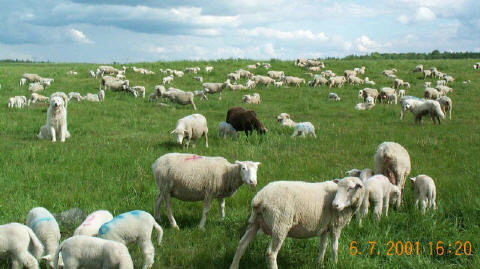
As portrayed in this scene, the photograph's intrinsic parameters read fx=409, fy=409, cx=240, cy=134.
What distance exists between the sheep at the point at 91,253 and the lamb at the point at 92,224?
760 mm

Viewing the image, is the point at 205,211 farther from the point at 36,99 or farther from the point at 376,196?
the point at 36,99

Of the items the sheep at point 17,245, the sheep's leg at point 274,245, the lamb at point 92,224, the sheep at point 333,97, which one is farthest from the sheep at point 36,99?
the sheep's leg at point 274,245

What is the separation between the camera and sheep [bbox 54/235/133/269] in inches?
177

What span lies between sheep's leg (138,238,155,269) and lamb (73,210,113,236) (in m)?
0.67

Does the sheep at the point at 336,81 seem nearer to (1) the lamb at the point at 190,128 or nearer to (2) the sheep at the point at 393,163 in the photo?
(1) the lamb at the point at 190,128

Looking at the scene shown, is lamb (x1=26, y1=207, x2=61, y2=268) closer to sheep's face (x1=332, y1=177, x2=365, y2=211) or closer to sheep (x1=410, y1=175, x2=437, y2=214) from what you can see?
sheep's face (x1=332, y1=177, x2=365, y2=211)

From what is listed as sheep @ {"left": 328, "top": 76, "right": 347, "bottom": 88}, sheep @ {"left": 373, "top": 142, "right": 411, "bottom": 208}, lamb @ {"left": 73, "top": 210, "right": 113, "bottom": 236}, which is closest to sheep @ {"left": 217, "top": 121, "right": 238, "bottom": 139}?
sheep @ {"left": 373, "top": 142, "right": 411, "bottom": 208}

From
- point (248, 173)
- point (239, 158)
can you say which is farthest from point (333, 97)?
point (248, 173)

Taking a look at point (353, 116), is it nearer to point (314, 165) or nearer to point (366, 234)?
point (314, 165)

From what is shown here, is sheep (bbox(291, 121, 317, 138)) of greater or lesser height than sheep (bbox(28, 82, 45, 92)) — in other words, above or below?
below

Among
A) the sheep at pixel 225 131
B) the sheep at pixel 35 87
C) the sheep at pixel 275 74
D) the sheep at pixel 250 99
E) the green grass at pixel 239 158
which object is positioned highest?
the sheep at pixel 275 74

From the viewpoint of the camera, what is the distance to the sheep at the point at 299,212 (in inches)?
195

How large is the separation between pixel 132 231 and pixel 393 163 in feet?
17.4

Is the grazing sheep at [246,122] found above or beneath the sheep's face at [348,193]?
beneath
